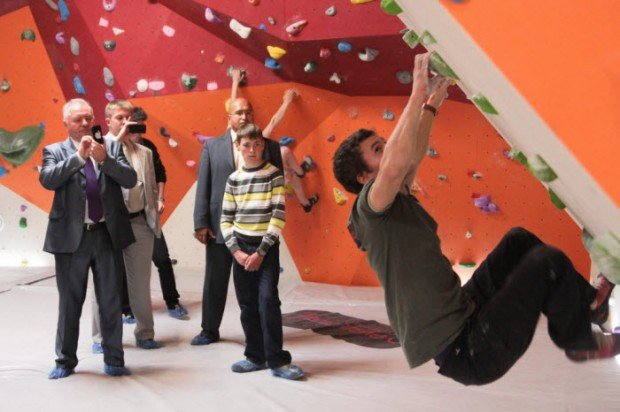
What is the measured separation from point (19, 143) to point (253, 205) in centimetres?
331

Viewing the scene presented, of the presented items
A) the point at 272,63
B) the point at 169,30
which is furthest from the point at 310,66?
the point at 169,30

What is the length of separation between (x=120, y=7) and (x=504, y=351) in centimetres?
414

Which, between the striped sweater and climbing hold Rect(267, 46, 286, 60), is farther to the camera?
climbing hold Rect(267, 46, 286, 60)

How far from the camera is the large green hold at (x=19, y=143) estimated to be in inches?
219

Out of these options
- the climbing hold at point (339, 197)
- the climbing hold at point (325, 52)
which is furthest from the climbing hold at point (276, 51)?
the climbing hold at point (339, 197)

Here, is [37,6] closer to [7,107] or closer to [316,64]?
[7,107]

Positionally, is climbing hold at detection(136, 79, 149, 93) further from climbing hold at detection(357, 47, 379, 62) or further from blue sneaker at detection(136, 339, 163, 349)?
blue sneaker at detection(136, 339, 163, 349)

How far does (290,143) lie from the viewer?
16.0 ft

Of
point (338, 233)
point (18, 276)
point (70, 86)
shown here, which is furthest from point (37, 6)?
point (338, 233)

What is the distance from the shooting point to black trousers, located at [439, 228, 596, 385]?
171cm

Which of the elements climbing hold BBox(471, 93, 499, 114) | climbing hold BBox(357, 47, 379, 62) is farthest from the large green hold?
climbing hold BBox(471, 93, 499, 114)

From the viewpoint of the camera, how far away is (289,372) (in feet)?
10.0

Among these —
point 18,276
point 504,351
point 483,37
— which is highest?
point 483,37

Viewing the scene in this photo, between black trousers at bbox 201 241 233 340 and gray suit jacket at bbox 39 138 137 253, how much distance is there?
1.97 feet
